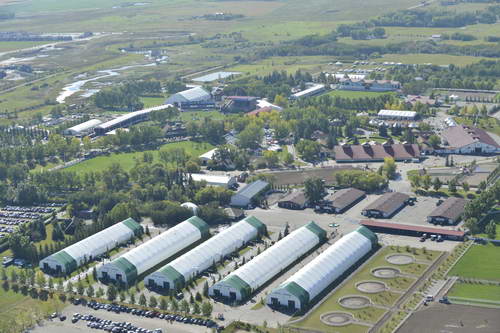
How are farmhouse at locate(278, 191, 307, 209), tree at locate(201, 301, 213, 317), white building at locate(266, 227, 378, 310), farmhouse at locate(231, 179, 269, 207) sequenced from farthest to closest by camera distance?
farmhouse at locate(231, 179, 269, 207), farmhouse at locate(278, 191, 307, 209), white building at locate(266, 227, 378, 310), tree at locate(201, 301, 213, 317)

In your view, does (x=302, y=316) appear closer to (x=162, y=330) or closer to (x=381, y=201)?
(x=162, y=330)

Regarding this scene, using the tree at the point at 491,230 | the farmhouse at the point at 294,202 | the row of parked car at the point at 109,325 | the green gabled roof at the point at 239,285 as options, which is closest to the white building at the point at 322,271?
the green gabled roof at the point at 239,285

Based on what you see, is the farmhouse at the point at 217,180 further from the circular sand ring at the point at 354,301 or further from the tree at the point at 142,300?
the circular sand ring at the point at 354,301

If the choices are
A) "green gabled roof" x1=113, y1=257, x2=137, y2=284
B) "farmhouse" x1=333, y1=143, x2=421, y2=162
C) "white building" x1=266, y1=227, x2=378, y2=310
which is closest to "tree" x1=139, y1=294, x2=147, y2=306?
"green gabled roof" x1=113, y1=257, x2=137, y2=284

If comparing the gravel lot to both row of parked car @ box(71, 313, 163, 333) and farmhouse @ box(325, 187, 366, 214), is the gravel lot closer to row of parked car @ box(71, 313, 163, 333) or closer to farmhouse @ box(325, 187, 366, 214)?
row of parked car @ box(71, 313, 163, 333)

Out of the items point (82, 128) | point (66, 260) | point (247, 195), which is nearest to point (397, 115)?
point (247, 195)

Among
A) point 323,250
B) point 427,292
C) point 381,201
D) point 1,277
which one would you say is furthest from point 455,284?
point 1,277
